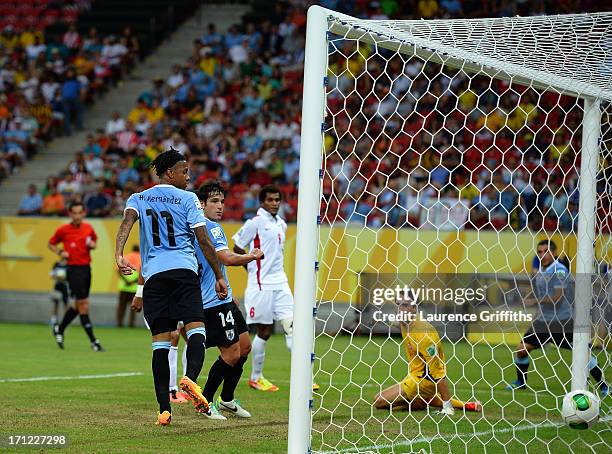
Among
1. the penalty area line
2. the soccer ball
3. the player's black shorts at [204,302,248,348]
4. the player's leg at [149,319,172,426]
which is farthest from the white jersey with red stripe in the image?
the soccer ball

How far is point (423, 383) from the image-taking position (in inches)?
372

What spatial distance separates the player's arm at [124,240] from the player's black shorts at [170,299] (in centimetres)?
24

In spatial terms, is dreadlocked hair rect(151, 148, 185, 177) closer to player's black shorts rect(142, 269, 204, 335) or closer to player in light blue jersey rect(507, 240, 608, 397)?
player's black shorts rect(142, 269, 204, 335)

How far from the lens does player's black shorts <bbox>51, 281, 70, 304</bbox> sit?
19.9 m

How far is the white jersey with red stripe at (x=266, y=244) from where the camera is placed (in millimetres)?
11055

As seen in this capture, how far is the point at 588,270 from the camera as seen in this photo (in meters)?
8.86

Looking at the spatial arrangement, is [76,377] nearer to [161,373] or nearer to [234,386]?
[234,386]

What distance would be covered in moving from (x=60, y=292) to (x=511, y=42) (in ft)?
47.3

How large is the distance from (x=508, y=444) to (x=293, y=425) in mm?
2116

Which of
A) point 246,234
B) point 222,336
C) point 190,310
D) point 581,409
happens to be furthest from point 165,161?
point 581,409

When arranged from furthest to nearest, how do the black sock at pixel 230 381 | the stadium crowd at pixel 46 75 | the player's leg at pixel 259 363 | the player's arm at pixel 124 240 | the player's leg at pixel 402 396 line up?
the stadium crowd at pixel 46 75, the player's leg at pixel 259 363, the player's leg at pixel 402 396, the black sock at pixel 230 381, the player's arm at pixel 124 240

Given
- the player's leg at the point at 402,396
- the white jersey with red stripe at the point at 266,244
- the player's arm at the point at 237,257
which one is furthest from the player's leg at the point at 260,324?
the player's arm at the point at 237,257

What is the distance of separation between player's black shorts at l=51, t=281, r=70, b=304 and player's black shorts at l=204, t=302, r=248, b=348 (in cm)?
1165

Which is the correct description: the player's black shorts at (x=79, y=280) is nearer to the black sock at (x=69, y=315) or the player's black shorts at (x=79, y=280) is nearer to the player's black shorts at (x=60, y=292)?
the black sock at (x=69, y=315)
